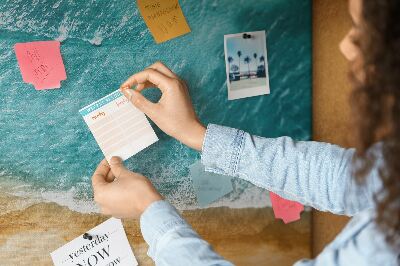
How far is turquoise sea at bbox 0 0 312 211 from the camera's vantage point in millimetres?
1088

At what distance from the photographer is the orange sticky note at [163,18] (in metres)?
1.17

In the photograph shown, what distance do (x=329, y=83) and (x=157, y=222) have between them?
71cm

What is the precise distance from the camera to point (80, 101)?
1.14 metres

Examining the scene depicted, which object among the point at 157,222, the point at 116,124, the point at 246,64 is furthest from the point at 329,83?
the point at 157,222

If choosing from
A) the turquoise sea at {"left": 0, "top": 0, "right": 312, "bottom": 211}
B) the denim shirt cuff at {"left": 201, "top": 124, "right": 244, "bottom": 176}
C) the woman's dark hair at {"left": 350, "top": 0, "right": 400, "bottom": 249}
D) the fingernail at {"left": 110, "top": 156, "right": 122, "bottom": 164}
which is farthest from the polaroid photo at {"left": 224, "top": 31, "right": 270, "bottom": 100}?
the woman's dark hair at {"left": 350, "top": 0, "right": 400, "bottom": 249}

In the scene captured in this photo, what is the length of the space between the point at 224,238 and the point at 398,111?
77 cm

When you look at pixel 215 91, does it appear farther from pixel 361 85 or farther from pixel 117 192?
pixel 361 85

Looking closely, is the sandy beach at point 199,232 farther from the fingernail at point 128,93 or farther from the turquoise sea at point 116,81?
the fingernail at point 128,93

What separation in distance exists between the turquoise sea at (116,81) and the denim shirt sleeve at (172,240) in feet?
1.15

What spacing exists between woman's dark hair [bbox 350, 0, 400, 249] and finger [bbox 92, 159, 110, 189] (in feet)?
1.87

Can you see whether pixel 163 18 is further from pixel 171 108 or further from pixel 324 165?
pixel 324 165

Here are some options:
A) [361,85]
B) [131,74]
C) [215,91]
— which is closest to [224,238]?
[215,91]

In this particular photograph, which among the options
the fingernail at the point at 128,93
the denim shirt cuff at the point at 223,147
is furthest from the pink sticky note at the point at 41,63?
the denim shirt cuff at the point at 223,147

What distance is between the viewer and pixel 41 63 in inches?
42.6
